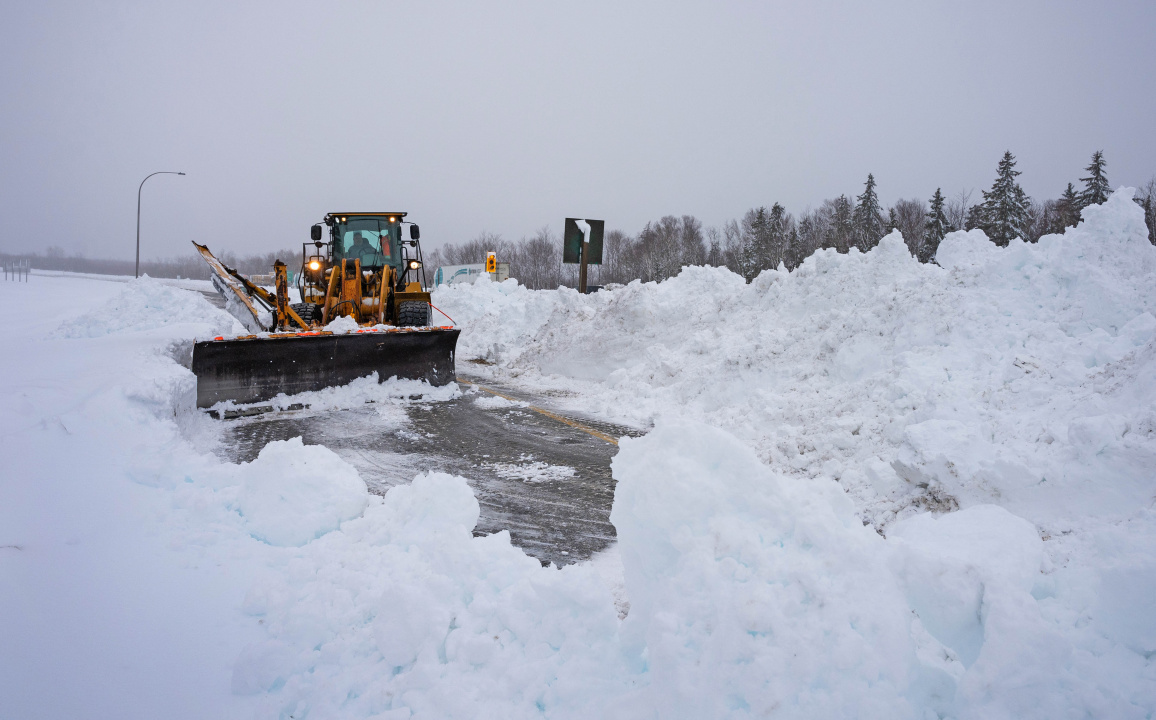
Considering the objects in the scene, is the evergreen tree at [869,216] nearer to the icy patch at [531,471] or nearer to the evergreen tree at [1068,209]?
the evergreen tree at [1068,209]

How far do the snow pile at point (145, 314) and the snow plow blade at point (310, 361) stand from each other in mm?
5065

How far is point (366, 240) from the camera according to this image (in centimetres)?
1216

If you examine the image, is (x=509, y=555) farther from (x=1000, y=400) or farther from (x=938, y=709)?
(x=1000, y=400)

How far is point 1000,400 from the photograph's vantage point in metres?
5.31

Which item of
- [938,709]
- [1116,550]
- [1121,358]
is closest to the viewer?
[938,709]

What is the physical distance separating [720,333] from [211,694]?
937cm

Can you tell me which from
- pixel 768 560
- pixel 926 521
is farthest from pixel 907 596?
pixel 926 521

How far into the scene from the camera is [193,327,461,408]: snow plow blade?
330 inches

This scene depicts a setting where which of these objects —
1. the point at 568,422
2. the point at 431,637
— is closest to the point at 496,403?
the point at 568,422

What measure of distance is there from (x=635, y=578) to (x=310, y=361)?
8.05 meters

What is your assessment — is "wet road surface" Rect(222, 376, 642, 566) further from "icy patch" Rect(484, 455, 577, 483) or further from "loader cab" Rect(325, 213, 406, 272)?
"loader cab" Rect(325, 213, 406, 272)

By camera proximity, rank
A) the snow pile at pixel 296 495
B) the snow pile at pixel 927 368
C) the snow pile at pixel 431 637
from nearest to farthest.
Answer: the snow pile at pixel 431 637 < the snow pile at pixel 296 495 < the snow pile at pixel 927 368

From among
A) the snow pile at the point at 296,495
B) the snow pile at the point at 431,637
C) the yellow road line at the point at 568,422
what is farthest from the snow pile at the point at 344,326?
the snow pile at the point at 431,637

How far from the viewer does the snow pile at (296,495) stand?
3.34m
